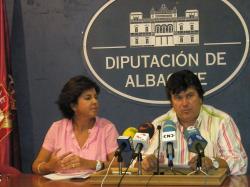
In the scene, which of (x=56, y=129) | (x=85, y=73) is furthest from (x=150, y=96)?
(x=56, y=129)

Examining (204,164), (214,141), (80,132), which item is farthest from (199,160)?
(80,132)

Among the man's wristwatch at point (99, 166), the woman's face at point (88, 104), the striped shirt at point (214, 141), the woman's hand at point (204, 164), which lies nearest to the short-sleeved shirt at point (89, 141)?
the woman's face at point (88, 104)

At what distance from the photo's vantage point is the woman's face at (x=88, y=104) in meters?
3.64

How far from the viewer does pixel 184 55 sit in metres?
4.18

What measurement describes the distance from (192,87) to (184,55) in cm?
104

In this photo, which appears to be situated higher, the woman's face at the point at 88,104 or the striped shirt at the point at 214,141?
the woman's face at the point at 88,104

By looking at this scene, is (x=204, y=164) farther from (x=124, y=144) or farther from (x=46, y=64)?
(x=46, y=64)

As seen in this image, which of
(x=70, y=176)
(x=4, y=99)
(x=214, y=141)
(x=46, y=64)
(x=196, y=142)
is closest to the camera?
(x=196, y=142)

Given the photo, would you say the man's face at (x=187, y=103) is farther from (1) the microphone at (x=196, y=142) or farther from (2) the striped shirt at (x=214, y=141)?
(1) the microphone at (x=196, y=142)

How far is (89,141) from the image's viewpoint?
361cm

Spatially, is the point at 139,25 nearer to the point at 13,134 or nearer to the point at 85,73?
the point at 85,73

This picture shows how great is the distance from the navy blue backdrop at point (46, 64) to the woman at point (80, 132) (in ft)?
1.92

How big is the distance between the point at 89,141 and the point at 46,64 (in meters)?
1.09

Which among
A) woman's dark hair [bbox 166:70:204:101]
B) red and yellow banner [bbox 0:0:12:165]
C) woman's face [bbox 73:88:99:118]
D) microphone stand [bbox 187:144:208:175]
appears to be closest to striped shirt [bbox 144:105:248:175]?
woman's dark hair [bbox 166:70:204:101]
